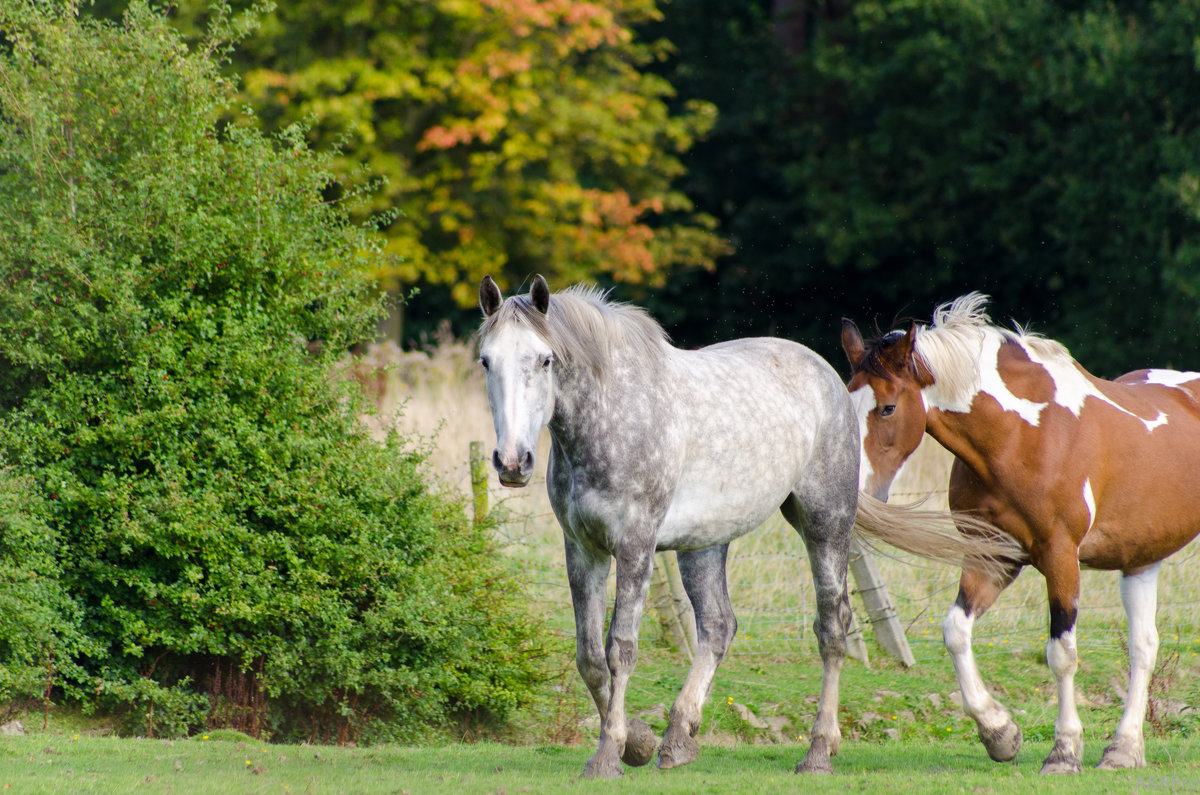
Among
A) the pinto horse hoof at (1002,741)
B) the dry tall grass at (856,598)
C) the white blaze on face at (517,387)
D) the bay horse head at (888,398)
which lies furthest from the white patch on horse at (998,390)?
the dry tall grass at (856,598)

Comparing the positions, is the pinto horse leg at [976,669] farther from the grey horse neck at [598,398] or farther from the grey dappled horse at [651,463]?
the grey horse neck at [598,398]

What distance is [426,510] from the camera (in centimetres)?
801

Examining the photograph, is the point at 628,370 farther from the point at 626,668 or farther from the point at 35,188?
the point at 35,188

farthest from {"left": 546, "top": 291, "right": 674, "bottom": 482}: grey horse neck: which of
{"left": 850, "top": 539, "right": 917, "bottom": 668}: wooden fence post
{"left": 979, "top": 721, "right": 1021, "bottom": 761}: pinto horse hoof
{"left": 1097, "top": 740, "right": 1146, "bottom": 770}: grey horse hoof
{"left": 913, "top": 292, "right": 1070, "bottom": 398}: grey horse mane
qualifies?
{"left": 850, "top": 539, "right": 917, "bottom": 668}: wooden fence post

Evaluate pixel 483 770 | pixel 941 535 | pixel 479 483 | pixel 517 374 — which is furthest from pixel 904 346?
pixel 479 483

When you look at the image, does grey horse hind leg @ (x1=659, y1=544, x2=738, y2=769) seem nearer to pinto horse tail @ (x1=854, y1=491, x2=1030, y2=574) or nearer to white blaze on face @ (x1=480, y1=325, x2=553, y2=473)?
pinto horse tail @ (x1=854, y1=491, x2=1030, y2=574)

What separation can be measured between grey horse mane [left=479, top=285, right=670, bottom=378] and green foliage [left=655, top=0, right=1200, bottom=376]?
1260cm

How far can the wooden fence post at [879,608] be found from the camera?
9.38m

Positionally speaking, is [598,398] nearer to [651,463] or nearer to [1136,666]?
A: [651,463]

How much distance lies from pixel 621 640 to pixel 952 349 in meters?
2.27

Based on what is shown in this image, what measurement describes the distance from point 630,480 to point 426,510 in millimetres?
2894

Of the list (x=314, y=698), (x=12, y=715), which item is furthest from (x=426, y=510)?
(x=12, y=715)

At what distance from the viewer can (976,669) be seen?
606cm

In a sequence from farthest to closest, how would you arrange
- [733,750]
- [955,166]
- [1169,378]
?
1. [955,166]
2. [1169,378]
3. [733,750]
